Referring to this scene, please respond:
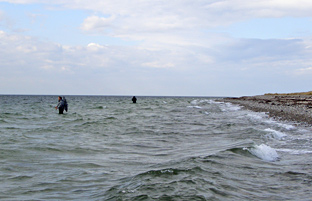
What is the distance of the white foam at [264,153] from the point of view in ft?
33.4

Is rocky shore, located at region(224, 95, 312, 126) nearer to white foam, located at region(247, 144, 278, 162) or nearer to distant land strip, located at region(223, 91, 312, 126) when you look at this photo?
distant land strip, located at region(223, 91, 312, 126)

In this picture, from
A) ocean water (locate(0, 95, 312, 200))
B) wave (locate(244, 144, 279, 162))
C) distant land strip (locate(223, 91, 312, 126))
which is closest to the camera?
ocean water (locate(0, 95, 312, 200))

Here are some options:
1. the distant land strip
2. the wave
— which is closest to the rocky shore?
the distant land strip

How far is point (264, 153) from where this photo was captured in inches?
417

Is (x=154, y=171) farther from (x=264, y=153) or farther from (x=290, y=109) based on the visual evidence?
(x=290, y=109)

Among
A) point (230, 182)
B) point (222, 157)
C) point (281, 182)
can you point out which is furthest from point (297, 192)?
point (222, 157)

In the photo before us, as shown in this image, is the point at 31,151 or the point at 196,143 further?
the point at 196,143

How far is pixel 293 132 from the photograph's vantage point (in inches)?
626

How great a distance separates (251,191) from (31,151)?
337 inches

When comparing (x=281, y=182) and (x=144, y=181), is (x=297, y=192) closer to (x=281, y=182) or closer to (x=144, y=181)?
(x=281, y=182)

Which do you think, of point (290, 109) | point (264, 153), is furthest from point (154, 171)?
point (290, 109)

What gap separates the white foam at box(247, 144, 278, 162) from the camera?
10172 millimetres

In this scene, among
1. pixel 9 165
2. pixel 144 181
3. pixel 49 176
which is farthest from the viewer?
pixel 9 165

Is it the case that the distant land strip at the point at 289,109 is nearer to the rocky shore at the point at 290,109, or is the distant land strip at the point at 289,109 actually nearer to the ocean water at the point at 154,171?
the rocky shore at the point at 290,109
